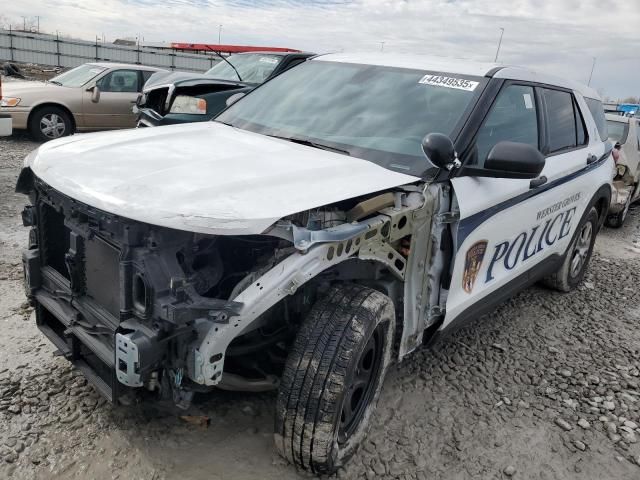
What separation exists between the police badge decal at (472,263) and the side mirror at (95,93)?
8.76 metres

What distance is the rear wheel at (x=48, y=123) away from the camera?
32.6 ft

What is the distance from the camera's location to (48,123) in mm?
10062

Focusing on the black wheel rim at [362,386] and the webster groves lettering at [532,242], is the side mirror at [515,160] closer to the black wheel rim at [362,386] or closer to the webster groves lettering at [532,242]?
the webster groves lettering at [532,242]

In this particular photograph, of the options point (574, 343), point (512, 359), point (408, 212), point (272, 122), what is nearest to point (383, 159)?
point (408, 212)

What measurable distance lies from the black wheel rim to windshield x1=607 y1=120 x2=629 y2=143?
721 cm

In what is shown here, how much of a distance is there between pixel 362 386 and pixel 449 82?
5.83 ft

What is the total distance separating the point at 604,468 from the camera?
9.27 feet

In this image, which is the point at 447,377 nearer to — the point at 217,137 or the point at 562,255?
the point at 562,255

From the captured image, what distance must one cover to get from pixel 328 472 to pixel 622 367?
8.11 feet

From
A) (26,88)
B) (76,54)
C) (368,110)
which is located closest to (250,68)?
(26,88)

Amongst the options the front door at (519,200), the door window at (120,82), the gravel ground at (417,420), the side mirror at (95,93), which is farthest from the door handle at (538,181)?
the door window at (120,82)

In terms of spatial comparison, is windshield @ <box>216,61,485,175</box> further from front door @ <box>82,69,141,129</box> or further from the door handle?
front door @ <box>82,69,141,129</box>

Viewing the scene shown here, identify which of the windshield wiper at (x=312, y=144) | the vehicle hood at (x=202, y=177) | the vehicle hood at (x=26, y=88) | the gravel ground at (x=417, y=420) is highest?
the windshield wiper at (x=312, y=144)

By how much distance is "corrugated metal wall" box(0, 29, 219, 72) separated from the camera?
24.3 meters
